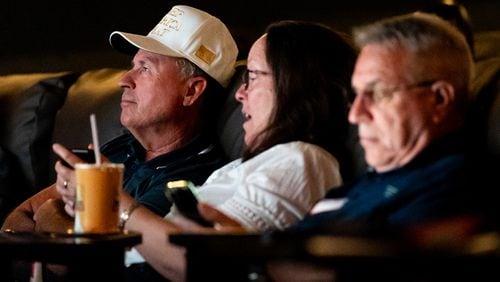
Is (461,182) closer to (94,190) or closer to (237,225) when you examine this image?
(237,225)

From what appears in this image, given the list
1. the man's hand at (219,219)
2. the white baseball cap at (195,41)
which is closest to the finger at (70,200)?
the man's hand at (219,219)

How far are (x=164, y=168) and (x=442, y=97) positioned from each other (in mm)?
1163

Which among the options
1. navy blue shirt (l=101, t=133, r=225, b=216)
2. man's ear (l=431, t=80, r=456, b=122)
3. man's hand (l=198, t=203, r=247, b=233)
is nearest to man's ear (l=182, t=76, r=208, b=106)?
navy blue shirt (l=101, t=133, r=225, b=216)

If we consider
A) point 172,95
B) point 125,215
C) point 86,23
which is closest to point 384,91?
point 125,215

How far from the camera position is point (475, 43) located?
260 cm

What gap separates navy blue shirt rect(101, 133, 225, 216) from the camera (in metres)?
2.89

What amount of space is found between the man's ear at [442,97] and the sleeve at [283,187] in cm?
44

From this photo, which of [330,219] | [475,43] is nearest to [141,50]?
[475,43]

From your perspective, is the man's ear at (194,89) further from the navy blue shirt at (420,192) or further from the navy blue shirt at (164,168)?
the navy blue shirt at (420,192)

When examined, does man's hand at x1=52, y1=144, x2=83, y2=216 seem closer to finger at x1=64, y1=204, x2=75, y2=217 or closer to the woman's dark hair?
finger at x1=64, y1=204, x2=75, y2=217

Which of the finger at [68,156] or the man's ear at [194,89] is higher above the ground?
the finger at [68,156]

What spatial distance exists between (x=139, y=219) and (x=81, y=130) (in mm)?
1199

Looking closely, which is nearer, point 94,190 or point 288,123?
point 94,190

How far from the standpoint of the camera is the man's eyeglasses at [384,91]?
2.04 metres
